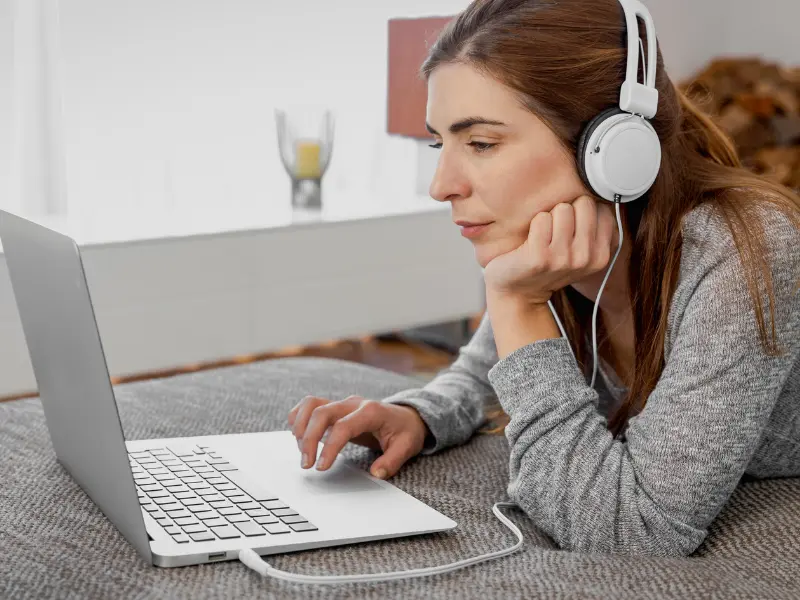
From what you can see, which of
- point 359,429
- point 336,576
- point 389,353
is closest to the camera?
point 336,576

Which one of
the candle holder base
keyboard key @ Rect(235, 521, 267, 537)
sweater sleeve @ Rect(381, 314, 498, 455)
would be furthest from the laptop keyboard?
the candle holder base

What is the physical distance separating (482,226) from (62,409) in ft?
1.58

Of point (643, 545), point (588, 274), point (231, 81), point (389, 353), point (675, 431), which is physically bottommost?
point (389, 353)

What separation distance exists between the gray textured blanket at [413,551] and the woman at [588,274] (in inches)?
1.9

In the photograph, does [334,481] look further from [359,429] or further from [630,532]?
[630,532]

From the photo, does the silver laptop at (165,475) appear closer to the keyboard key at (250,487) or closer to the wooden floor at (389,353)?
the keyboard key at (250,487)

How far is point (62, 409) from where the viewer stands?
3.20 feet

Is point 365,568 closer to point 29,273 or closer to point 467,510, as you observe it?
point 467,510

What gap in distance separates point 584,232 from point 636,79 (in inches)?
6.8

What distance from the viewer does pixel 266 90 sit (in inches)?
123

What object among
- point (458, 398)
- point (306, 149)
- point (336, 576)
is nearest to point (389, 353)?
point (306, 149)

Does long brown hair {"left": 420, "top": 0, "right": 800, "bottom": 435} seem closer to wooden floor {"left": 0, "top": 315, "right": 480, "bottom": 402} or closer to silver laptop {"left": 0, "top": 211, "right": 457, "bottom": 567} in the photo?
silver laptop {"left": 0, "top": 211, "right": 457, "bottom": 567}

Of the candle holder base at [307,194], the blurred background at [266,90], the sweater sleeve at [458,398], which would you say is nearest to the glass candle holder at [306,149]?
the candle holder base at [307,194]

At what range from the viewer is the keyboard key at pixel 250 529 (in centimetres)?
84
